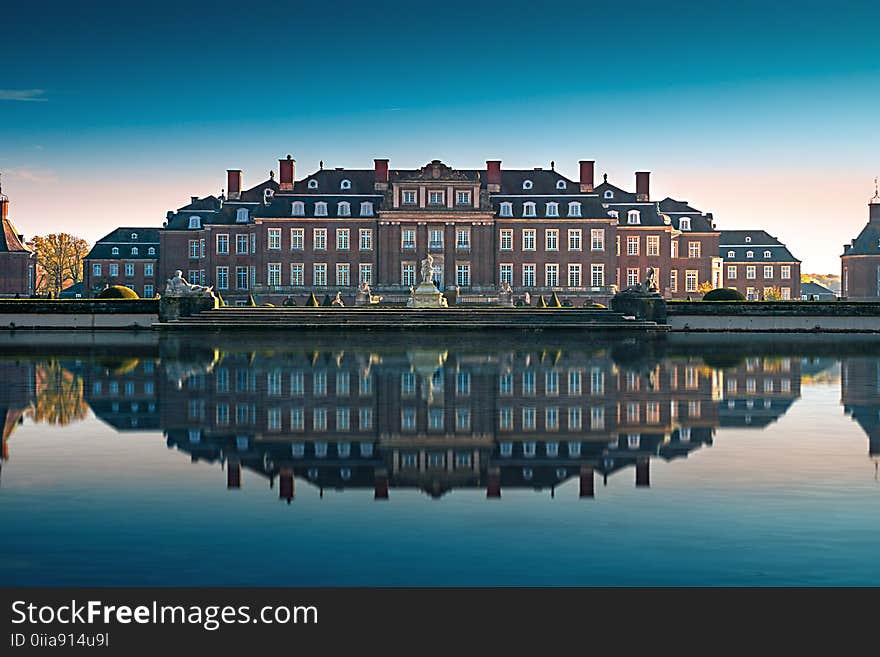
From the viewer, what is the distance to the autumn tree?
103m

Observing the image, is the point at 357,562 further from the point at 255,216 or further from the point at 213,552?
the point at 255,216

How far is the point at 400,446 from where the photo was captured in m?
11.5

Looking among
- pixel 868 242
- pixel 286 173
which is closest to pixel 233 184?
pixel 286 173

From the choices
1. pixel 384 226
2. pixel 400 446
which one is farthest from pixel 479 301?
pixel 400 446

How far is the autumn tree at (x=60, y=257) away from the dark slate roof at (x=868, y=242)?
242 feet

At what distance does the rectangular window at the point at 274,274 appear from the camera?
73312 millimetres

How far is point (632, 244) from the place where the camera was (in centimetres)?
7681

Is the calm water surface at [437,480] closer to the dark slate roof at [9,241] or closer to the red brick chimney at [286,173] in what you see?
the red brick chimney at [286,173]

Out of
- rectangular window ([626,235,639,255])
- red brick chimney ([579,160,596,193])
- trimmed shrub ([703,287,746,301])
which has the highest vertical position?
red brick chimney ([579,160,596,193])

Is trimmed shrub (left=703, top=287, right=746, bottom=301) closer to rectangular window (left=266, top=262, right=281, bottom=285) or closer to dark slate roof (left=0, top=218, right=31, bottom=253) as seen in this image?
rectangular window (left=266, top=262, right=281, bottom=285)

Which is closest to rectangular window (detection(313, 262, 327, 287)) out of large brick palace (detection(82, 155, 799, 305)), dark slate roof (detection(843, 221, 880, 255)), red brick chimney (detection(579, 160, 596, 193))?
large brick palace (detection(82, 155, 799, 305))

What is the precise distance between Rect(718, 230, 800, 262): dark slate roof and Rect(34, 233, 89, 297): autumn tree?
62.3m

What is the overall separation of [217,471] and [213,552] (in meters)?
3.13

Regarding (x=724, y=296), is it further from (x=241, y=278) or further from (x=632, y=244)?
(x=241, y=278)
